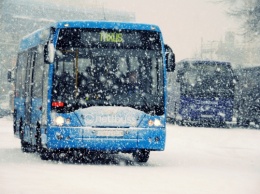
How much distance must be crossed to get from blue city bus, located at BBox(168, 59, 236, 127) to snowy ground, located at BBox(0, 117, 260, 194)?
1336 centimetres

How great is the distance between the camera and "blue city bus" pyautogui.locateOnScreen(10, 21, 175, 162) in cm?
1574

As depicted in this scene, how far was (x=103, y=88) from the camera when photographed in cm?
1586

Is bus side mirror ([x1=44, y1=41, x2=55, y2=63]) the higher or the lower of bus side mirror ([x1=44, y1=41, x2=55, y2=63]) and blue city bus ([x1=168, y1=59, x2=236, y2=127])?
the higher

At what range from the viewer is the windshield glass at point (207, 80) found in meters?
35.8

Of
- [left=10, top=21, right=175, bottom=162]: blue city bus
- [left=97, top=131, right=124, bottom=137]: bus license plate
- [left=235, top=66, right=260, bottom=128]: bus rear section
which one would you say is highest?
[left=10, top=21, right=175, bottom=162]: blue city bus

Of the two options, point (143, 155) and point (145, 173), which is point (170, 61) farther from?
point (145, 173)

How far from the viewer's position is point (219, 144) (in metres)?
24.3

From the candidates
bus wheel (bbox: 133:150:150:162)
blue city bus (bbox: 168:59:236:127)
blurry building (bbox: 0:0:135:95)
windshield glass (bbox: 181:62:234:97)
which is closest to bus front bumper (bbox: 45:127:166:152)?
bus wheel (bbox: 133:150:150:162)

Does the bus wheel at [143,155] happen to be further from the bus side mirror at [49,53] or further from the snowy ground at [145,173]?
the bus side mirror at [49,53]

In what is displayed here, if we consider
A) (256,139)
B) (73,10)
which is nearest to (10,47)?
(73,10)

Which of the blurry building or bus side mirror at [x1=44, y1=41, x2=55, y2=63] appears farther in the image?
the blurry building

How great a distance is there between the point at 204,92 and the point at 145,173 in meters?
21.7

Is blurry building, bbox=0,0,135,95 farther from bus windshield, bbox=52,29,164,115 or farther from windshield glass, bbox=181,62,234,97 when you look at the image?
bus windshield, bbox=52,29,164,115

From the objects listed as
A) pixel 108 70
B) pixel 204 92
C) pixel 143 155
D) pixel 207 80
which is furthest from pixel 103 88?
pixel 207 80
